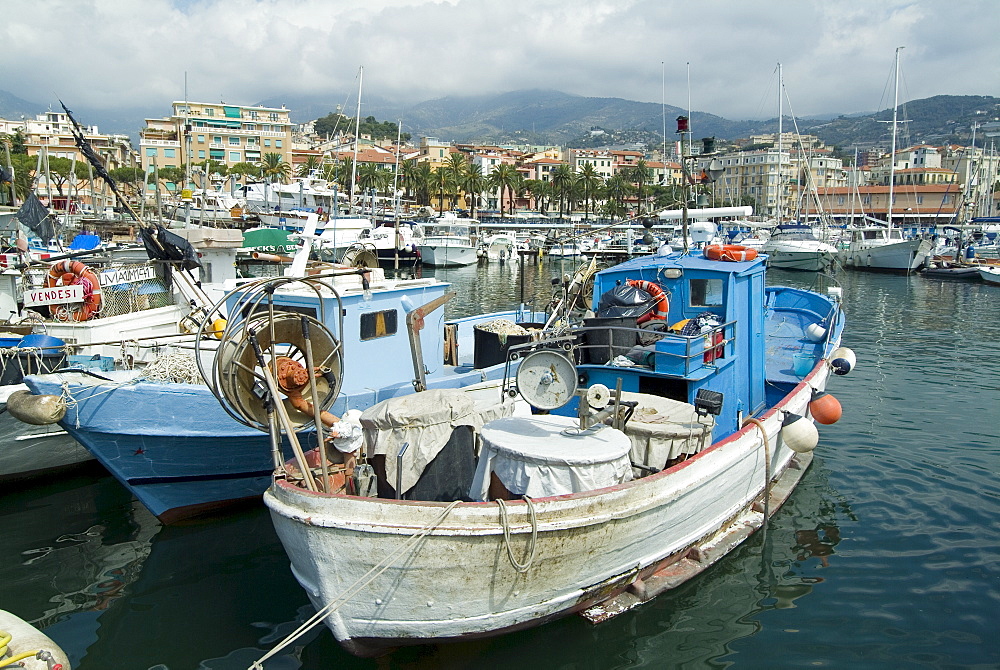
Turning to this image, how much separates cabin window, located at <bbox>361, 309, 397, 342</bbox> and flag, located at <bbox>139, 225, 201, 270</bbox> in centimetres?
501

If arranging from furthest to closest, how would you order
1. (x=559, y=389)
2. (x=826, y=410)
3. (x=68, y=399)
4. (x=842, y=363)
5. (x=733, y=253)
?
1. (x=842, y=363)
2. (x=733, y=253)
3. (x=826, y=410)
4. (x=68, y=399)
5. (x=559, y=389)

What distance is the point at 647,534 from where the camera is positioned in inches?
272

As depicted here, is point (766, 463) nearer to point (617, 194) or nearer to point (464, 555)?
point (464, 555)

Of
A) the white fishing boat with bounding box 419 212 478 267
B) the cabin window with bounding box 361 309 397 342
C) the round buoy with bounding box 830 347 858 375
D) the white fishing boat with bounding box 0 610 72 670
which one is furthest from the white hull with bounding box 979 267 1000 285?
the white fishing boat with bounding box 0 610 72 670

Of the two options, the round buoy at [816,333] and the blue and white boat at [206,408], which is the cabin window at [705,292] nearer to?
the blue and white boat at [206,408]

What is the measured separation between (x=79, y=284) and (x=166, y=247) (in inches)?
74.7

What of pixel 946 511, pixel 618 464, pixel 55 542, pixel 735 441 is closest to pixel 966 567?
pixel 946 511

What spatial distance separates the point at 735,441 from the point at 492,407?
2.92m

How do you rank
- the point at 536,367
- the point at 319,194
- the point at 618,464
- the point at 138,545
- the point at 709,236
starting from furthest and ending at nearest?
the point at 319,194 → the point at 709,236 → the point at 138,545 → the point at 536,367 → the point at 618,464

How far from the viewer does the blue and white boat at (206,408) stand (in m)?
8.91

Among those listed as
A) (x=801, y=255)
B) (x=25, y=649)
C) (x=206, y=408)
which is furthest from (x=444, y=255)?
(x=25, y=649)

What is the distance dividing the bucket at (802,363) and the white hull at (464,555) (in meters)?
6.50

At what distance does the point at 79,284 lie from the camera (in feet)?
43.0

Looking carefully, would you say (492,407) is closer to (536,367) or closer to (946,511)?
(536,367)
